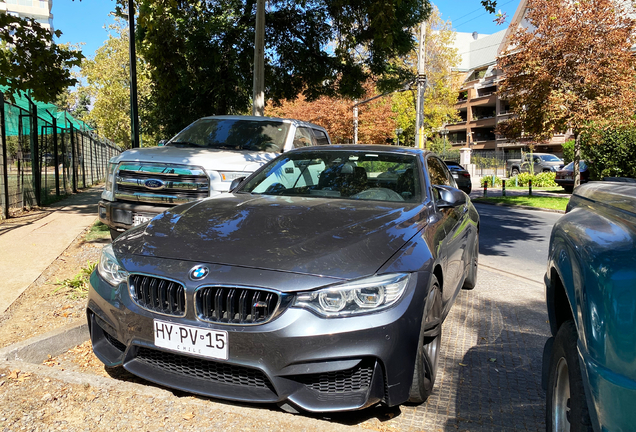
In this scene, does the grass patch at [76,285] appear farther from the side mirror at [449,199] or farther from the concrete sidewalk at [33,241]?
the side mirror at [449,199]

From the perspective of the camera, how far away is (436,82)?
39.1m

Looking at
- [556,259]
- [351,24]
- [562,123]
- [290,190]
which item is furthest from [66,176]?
[556,259]

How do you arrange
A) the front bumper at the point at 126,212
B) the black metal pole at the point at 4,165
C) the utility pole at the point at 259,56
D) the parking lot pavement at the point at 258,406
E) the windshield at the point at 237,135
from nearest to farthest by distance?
the parking lot pavement at the point at 258,406 < the front bumper at the point at 126,212 < the windshield at the point at 237,135 < the black metal pole at the point at 4,165 < the utility pole at the point at 259,56

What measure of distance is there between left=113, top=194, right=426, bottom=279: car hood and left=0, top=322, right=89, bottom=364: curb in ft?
3.06

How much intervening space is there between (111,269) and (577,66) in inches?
663

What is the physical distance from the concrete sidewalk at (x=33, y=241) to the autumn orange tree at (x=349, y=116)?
27.9 m

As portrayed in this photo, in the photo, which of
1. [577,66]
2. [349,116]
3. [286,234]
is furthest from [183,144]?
[349,116]

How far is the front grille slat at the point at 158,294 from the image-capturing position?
108 inches

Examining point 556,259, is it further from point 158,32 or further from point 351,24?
point 351,24

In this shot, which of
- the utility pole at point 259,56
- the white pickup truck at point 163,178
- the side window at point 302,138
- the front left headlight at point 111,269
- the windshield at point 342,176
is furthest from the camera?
the utility pole at point 259,56

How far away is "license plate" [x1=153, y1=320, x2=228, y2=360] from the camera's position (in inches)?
103

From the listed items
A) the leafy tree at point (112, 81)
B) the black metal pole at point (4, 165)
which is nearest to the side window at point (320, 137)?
the black metal pole at point (4, 165)

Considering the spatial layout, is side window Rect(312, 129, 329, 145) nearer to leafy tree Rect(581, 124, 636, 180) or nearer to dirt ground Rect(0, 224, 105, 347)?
dirt ground Rect(0, 224, 105, 347)

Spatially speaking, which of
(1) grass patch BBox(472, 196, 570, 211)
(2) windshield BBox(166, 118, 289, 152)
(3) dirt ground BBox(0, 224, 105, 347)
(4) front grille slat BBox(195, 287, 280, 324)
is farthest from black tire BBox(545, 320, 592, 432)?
(1) grass patch BBox(472, 196, 570, 211)
